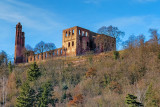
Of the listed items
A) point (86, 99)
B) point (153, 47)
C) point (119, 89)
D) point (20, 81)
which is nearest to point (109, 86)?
point (119, 89)

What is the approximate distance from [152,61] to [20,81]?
16.8 m

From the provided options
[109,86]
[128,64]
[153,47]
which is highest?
[153,47]

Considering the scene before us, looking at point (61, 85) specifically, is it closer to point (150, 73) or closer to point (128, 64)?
point (128, 64)

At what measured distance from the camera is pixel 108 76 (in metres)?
26.5

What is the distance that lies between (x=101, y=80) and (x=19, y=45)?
110 feet

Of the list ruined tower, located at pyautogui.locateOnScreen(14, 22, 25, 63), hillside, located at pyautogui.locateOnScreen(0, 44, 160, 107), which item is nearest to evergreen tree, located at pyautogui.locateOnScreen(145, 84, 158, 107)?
hillside, located at pyautogui.locateOnScreen(0, 44, 160, 107)

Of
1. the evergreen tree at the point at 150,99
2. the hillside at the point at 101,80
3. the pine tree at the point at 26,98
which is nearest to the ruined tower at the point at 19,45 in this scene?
the hillside at the point at 101,80

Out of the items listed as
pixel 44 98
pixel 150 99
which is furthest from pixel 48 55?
pixel 150 99

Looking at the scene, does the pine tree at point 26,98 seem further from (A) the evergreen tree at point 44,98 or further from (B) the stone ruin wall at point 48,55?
(B) the stone ruin wall at point 48,55

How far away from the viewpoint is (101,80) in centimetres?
2648

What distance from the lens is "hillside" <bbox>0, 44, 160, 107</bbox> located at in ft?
68.9

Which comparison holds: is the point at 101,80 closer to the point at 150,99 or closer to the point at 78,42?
the point at 150,99

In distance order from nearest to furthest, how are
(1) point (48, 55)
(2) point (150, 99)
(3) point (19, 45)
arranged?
(2) point (150, 99) < (1) point (48, 55) < (3) point (19, 45)

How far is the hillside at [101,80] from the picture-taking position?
2100 cm
